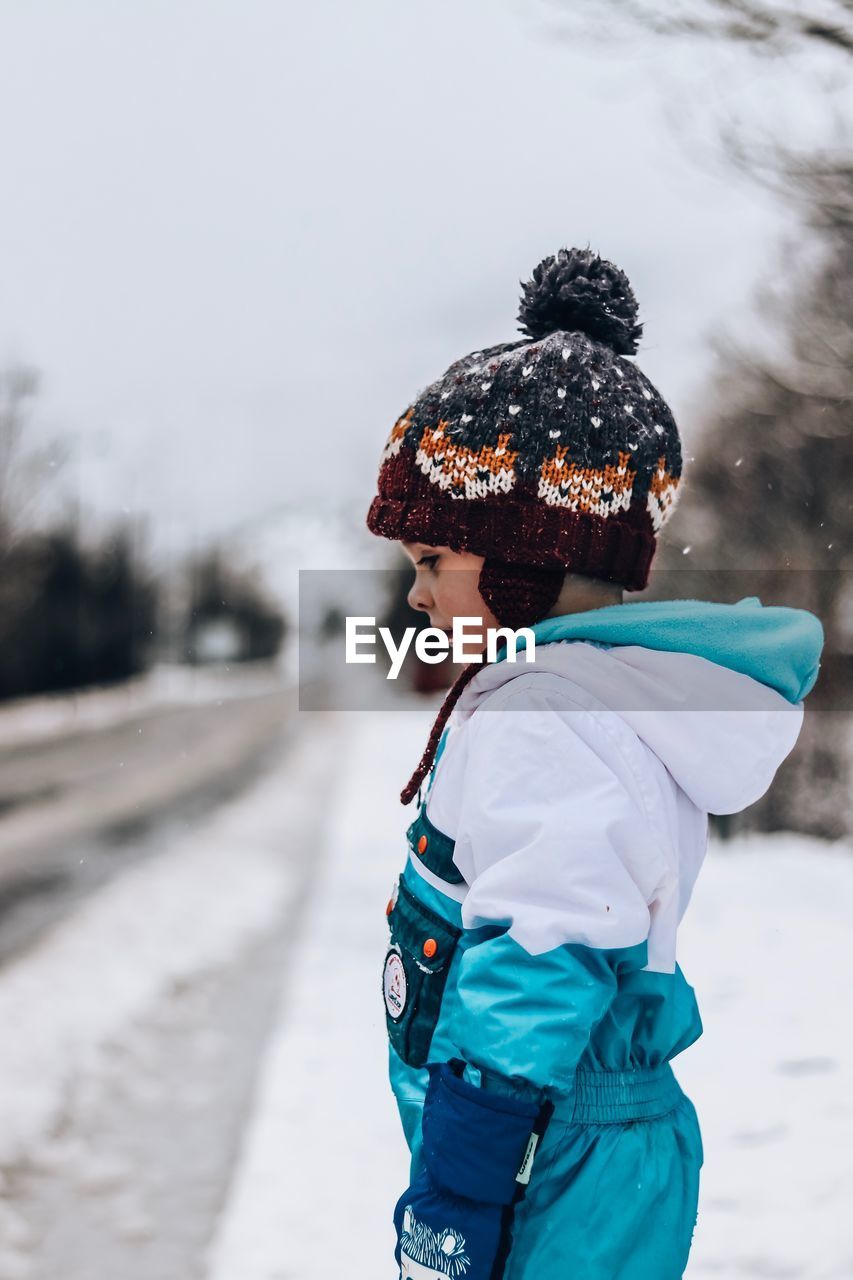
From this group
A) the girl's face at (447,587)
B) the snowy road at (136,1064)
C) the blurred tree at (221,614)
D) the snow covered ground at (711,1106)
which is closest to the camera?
the girl's face at (447,587)

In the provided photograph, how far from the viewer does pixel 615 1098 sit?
143cm

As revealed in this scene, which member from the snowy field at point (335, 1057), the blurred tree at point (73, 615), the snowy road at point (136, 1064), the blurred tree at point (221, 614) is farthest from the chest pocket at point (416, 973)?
the blurred tree at point (221, 614)

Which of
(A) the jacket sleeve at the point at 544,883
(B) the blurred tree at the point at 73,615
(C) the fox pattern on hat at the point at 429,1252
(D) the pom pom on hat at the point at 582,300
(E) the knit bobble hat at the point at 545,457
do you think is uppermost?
(D) the pom pom on hat at the point at 582,300

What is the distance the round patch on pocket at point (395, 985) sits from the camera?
1.49 meters

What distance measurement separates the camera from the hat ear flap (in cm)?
157

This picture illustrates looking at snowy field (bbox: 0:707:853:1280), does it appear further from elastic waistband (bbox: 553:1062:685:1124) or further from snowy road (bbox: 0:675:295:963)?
elastic waistband (bbox: 553:1062:685:1124)

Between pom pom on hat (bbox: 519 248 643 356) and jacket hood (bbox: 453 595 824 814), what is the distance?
41cm

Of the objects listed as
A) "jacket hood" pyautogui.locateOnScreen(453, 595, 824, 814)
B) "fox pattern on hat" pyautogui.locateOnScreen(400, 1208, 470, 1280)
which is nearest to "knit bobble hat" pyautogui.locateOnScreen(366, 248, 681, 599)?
"jacket hood" pyautogui.locateOnScreen(453, 595, 824, 814)

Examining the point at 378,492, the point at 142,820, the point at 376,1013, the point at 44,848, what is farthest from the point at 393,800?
the point at 378,492

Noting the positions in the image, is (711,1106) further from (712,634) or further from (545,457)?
(545,457)

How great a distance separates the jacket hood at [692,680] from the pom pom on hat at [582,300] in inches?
16.2

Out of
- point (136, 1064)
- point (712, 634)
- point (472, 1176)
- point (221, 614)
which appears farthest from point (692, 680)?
point (221, 614)

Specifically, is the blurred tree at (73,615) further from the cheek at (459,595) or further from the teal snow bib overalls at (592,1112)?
the teal snow bib overalls at (592,1112)

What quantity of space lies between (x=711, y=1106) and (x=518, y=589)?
256 cm
